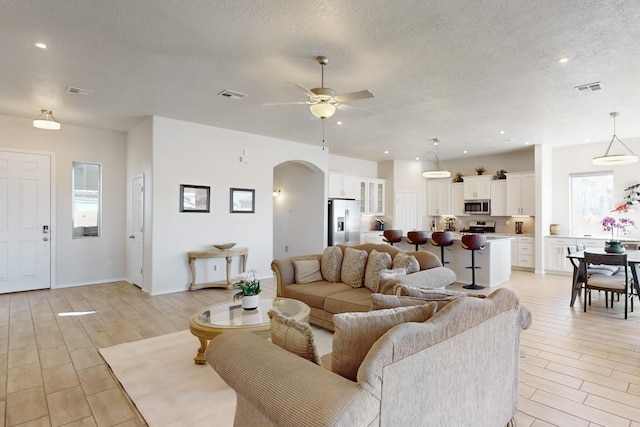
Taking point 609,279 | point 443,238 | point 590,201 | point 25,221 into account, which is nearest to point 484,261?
point 443,238

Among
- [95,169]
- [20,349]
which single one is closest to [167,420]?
[20,349]

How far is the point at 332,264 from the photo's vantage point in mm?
4234

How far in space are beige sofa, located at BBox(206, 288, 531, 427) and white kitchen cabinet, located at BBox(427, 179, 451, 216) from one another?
820cm

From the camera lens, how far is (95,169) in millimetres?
6578

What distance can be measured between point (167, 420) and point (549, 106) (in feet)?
19.5

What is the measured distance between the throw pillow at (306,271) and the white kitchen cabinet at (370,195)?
16.7ft

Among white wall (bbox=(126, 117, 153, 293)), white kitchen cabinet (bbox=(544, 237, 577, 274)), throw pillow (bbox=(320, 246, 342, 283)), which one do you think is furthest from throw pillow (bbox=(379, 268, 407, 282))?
white kitchen cabinet (bbox=(544, 237, 577, 274))

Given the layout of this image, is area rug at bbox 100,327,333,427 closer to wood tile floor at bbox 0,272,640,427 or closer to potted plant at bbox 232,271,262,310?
wood tile floor at bbox 0,272,640,427

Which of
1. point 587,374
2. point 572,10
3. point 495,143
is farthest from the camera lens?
point 495,143

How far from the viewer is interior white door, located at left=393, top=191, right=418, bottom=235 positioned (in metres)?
9.79

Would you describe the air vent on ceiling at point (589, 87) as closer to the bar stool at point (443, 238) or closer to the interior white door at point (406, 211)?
the bar stool at point (443, 238)

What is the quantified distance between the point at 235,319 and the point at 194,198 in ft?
11.9

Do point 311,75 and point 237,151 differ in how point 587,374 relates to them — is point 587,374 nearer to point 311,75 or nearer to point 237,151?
point 311,75

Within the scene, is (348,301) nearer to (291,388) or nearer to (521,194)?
(291,388)
